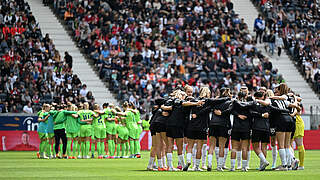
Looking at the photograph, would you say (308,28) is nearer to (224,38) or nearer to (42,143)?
(224,38)

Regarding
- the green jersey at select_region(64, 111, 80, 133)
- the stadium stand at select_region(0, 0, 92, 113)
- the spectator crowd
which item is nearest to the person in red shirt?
the stadium stand at select_region(0, 0, 92, 113)

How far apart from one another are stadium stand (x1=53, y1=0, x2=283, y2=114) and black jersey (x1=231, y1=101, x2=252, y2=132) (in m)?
19.1

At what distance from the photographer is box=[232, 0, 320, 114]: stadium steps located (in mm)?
43781

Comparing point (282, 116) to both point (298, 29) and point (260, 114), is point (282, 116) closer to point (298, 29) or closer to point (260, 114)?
point (260, 114)

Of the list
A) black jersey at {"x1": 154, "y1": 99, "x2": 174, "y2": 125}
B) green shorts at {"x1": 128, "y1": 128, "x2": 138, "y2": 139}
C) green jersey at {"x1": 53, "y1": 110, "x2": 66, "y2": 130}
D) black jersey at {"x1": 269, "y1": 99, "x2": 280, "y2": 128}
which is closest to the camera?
black jersey at {"x1": 154, "y1": 99, "x2": 174, "y2": 125}

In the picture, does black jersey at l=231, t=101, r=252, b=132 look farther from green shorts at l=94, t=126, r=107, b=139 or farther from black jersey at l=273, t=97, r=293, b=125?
green shorts at l=94, t=126, r=107, b=139

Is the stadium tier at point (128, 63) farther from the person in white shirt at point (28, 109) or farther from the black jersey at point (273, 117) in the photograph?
the black jersey at point (273, 117)

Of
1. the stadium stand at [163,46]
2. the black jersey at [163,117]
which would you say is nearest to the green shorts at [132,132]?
the black jersey at [163,117]

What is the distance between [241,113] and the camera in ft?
63.0

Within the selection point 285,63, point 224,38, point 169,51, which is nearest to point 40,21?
point 169,51

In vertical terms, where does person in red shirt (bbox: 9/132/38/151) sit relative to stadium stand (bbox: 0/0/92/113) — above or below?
below

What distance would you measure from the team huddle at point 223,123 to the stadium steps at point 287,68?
23271 millimetres

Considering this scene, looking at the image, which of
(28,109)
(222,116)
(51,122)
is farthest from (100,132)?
(222,116)

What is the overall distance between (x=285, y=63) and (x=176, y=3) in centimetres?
832
